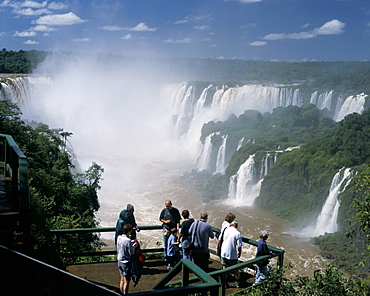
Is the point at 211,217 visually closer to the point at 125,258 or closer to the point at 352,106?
the point at 125,258

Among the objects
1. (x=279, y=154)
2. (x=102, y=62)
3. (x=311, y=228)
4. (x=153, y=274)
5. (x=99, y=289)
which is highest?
(x=102, y=62)

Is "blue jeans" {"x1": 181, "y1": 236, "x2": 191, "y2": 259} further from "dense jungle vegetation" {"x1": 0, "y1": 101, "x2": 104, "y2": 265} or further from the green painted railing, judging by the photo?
the green painted railing

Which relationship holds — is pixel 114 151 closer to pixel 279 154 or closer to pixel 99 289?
pixel 279 154

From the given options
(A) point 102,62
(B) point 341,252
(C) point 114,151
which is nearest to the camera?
(B) point 341,252

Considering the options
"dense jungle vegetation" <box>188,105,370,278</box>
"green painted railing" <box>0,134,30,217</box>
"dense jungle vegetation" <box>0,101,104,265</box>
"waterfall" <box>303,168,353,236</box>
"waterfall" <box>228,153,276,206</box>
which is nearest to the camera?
"green painted railing" <box>0,134,30,217</box>

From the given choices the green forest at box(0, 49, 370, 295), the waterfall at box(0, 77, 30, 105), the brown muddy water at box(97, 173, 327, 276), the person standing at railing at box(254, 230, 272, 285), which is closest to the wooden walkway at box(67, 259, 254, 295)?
the person standing at railing at box(254, 230, 272, 285)

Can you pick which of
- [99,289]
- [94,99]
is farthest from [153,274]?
[94,99]

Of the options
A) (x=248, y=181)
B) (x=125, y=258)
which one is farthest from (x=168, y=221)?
(x=248, y=181)

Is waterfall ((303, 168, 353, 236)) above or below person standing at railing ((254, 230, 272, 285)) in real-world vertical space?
below
